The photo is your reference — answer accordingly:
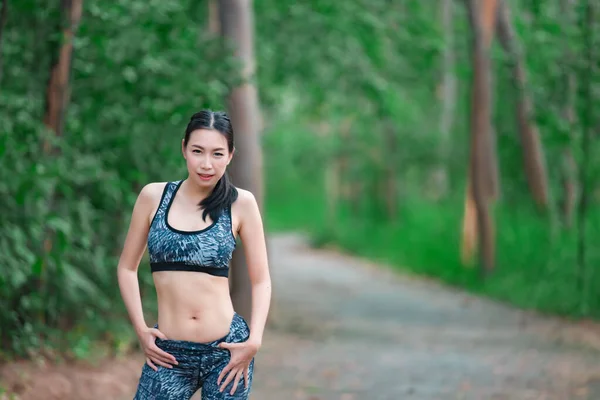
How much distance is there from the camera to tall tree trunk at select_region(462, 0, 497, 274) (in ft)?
61.1

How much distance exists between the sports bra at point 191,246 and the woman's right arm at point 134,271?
0.08 m

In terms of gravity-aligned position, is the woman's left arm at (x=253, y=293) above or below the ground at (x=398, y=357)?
above

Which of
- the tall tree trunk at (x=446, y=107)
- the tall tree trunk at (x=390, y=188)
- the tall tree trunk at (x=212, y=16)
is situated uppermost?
the tall tree trunk at (x=212, y=16)

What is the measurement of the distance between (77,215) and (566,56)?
773 centimetres

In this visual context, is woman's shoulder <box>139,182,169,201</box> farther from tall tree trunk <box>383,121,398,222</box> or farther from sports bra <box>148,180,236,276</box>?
tall tree trunk <box>383,121,398,222</box>

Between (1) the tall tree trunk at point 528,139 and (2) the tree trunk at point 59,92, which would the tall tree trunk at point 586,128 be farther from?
(2) the tree trunk at point 59,92

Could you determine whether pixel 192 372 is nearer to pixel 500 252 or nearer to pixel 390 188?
pixel 500 252

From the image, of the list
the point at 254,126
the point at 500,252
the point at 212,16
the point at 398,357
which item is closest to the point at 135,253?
the point at 398,357

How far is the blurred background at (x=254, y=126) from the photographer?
8344mm

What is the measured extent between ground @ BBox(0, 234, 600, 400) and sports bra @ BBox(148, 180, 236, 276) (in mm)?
4365

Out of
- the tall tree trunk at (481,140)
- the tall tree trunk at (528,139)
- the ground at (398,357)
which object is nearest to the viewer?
the ground at (398,357)

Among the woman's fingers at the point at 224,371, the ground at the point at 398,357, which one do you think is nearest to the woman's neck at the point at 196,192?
the woman's fingers at the point at 224,371

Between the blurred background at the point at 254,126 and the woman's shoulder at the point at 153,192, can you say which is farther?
the blurred background at the point at 254,126

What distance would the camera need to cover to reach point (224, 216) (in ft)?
12.7
